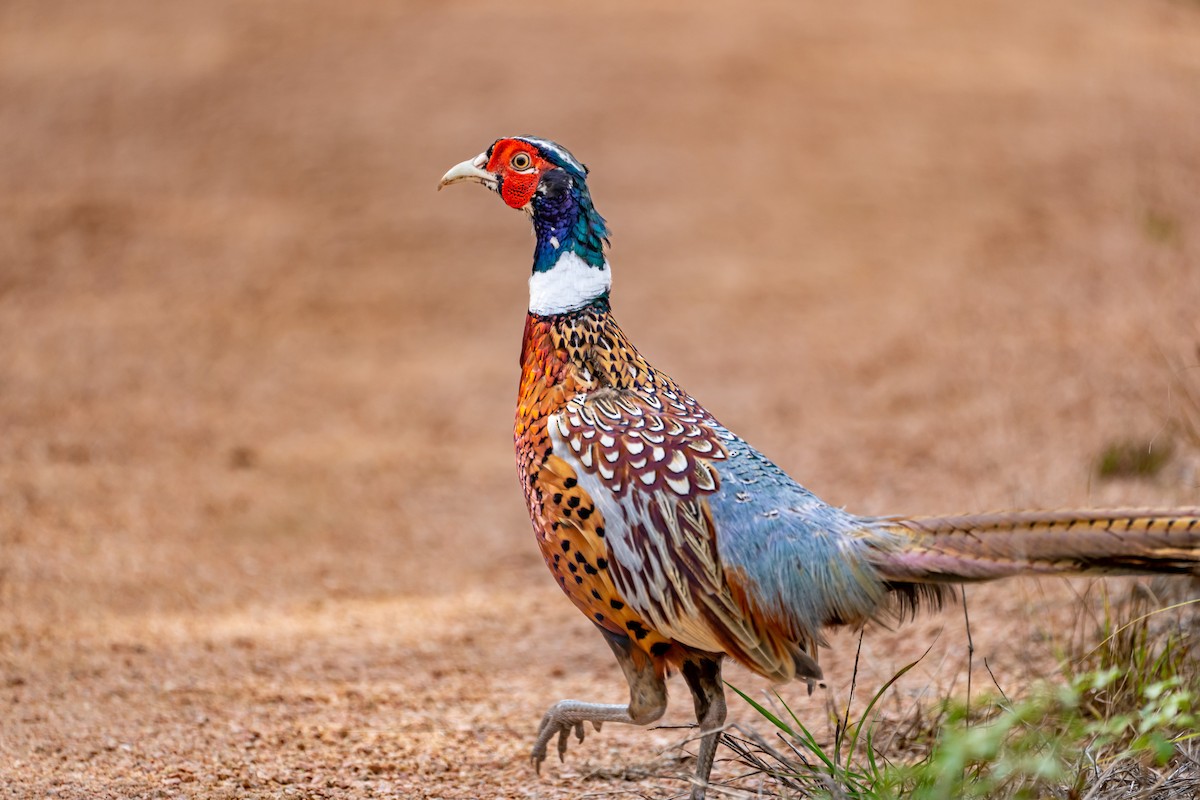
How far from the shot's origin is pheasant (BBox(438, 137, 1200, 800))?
9.82 ft

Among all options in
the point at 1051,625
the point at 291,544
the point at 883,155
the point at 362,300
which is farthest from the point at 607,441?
the point at 883,155

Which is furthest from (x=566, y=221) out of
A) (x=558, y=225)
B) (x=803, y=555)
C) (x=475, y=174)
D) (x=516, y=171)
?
(x=803, y=555)

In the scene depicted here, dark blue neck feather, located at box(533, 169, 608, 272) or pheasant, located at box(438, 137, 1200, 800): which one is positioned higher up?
dark blue neck feather, located at box(533, 169, 608, 272)

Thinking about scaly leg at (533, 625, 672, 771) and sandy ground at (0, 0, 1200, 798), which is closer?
scaly leg at (533, 625, 672, 771)

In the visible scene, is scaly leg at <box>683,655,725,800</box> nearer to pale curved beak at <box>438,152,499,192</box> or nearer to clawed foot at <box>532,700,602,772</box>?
clawed foot at <box>532,700,602,772</box>

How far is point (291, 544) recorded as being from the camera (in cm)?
697

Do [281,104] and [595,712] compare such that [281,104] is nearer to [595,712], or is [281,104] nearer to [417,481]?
[417,481]

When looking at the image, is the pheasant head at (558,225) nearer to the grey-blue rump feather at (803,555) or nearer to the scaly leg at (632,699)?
the grey-blue rump feather at (803,555)

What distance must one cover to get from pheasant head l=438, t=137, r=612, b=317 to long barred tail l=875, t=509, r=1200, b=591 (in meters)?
1.21

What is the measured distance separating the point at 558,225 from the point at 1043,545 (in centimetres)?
167

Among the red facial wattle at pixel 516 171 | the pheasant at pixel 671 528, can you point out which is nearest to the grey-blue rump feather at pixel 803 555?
the pheasant at pixel 671 528

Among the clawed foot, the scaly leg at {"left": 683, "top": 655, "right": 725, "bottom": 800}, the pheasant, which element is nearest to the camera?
the pheasant

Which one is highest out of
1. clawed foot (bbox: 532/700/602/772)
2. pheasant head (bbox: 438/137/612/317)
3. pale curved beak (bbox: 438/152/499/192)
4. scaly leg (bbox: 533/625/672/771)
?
pale curved beak (bbox: 438/152/499/192)

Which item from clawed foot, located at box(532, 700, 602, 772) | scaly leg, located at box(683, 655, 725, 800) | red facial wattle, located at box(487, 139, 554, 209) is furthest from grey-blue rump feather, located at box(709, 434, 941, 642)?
red facial wattle, located at box(487, 139, 554, 209)
